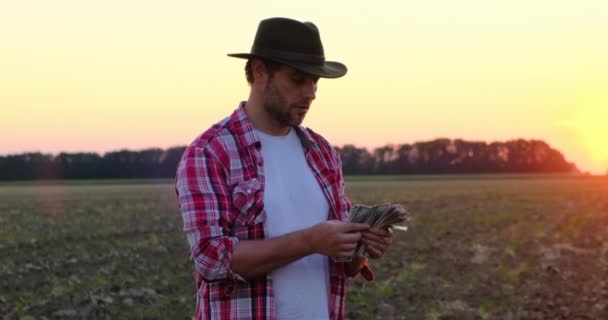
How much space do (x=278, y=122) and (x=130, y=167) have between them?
3257 inches

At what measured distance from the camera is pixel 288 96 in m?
2.96

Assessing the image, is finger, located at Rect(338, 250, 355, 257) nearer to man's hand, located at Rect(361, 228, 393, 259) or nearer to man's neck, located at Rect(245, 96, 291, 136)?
man's hand, located at Rect(361, 228, 393, 259)

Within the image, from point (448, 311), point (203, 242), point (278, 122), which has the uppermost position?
point (278, 122)

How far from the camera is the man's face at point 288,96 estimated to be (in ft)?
9.68

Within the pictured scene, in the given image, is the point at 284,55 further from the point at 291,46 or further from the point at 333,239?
the point at 333,239

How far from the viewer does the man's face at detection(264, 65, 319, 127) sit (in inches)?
116

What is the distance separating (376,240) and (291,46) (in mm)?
708

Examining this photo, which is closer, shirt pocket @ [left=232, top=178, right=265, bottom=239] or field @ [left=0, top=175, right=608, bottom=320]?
shirt pocket @ [left=232, top=178, right=265, bottom=239]

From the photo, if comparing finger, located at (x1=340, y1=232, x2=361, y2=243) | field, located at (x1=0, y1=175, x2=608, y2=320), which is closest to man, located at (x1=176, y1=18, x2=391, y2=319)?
finger, located at (x1=340, y1=232, x2=361, y2=243)

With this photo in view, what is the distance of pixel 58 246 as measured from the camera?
1611 centimetres

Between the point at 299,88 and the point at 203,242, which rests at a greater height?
the point at 299,88

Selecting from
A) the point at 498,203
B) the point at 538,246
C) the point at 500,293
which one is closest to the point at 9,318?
the point at 500,293

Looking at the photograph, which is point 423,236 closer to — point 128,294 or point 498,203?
point 128,294

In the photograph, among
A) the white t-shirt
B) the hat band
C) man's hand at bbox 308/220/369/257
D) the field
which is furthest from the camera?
the field
